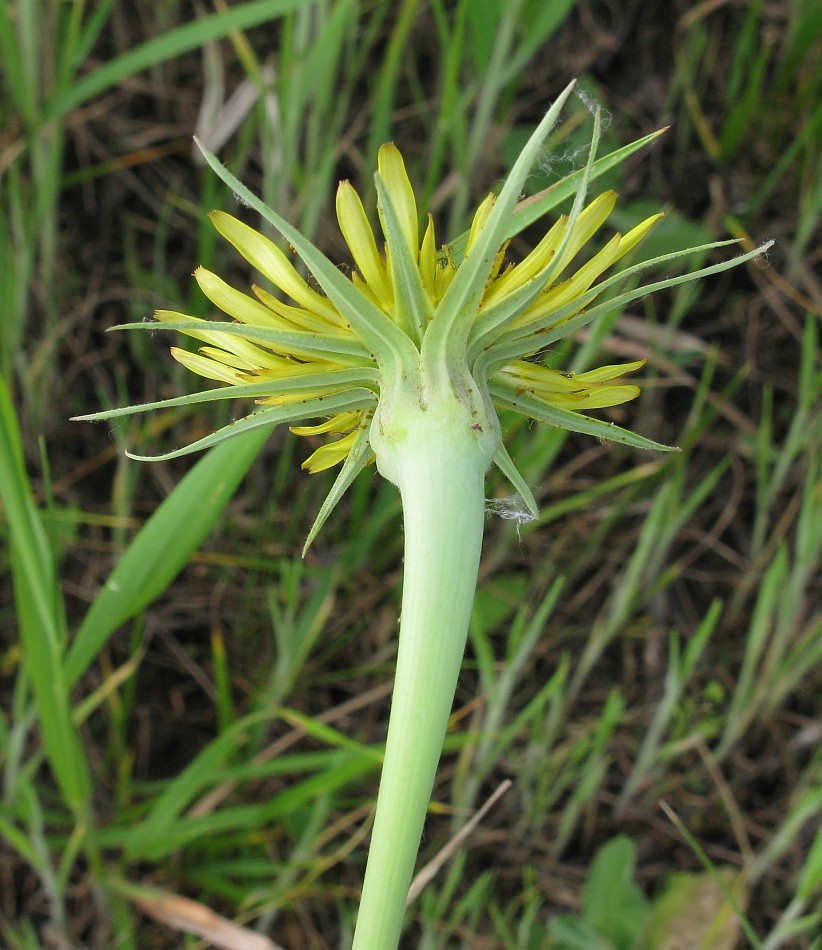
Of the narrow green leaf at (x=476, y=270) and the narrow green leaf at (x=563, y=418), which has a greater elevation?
the narrow green leaf at (x=476, y=270)

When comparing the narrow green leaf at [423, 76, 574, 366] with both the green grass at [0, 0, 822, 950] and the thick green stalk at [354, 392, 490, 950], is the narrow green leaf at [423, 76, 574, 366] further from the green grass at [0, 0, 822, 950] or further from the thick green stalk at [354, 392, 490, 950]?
the green grass at [0, 0, 822, 950]

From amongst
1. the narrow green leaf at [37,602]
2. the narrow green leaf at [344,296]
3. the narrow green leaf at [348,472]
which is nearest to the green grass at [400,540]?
the narrow green leaf at [37,602]

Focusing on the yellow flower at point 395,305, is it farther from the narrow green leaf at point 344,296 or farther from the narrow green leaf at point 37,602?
the narrow green leaf at point 37,602

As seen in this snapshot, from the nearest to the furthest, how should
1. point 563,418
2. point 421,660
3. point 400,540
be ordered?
point 421,660
point 563,418
point 400,540

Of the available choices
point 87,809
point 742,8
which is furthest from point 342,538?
point 742,8

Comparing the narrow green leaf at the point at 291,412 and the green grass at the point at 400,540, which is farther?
the green grass at the point at 400,540

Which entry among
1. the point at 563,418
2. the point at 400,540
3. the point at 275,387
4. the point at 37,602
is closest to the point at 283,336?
the point at 275,387

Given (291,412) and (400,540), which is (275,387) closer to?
(291,412)
